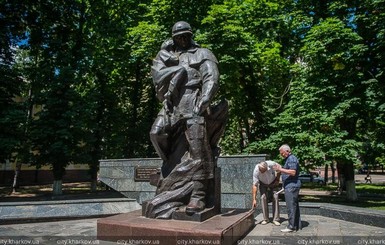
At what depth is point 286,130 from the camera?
14.2m

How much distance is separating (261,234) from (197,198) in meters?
1.53

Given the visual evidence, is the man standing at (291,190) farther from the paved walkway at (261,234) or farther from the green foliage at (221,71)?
the green foliage at (221,71)

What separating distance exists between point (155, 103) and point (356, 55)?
13230 millimetres

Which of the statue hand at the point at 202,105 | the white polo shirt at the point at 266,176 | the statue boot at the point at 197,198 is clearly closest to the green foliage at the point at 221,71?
the white polo shirt at the point at 266,176

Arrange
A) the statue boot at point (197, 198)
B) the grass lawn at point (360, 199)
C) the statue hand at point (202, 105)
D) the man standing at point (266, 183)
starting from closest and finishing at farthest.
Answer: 1. the statue boot at point (197, 198)
2. the statue hand at point (202, 105)
3. the man standing at point (266, 183)
4. the grass lawn at point (360, 199)

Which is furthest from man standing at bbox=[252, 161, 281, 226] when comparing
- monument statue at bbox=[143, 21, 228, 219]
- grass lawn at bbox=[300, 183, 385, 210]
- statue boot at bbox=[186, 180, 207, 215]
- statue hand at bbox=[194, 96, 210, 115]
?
grass lawn at bbox=[300, 183, 385, 210]

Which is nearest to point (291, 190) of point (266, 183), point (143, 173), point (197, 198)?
point (266, 183)

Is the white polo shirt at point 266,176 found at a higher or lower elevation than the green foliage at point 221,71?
lower

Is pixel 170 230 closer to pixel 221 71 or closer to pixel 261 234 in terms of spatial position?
pixel 261 234

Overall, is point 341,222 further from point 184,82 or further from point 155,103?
point 155,103

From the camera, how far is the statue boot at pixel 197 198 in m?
5.51

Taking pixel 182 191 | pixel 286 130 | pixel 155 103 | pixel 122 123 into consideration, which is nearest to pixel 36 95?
pixel 122 123

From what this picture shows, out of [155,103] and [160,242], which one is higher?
[155,103]

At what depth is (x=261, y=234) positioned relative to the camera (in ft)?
20.7
